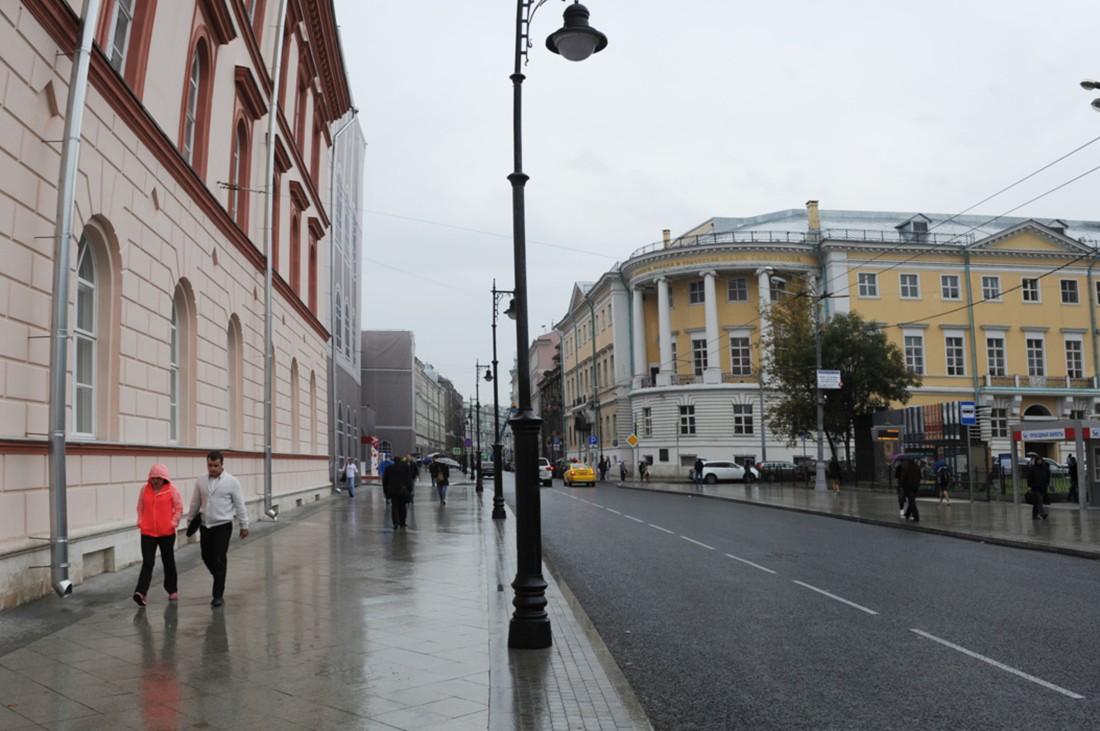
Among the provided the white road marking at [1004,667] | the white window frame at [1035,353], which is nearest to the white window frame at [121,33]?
the white road marking at [1004,667]

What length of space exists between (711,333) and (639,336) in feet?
21.8

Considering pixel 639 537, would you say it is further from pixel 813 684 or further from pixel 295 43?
pixel 295 43

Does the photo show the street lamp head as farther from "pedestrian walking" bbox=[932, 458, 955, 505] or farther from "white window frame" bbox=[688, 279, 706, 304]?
"white window frame" bbox=[688, 279, 706, 304]

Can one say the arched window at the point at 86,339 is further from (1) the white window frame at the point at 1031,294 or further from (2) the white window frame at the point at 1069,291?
(2) the white window frame at the point at 1069,291

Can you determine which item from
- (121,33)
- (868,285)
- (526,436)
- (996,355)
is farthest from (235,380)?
(996,355)

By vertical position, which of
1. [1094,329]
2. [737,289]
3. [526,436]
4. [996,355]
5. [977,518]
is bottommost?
[977,518]

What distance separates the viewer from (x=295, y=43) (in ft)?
86.8

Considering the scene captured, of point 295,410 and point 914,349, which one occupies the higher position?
point 914,349

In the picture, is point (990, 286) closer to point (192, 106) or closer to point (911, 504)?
point (911, 504)

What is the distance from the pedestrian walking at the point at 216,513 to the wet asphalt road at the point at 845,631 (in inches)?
156

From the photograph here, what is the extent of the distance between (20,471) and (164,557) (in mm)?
1647

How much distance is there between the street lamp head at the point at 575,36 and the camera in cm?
834

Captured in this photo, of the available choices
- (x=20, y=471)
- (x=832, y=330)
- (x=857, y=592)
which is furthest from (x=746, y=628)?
(x=832, y=330)

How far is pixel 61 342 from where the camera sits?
9.63 m
